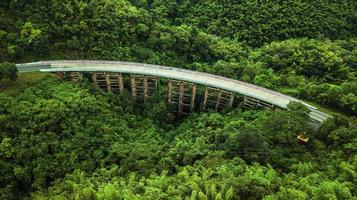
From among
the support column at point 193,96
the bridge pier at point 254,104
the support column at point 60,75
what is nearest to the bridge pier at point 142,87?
the support column at point 193,96

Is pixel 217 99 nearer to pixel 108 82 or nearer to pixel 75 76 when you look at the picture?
pixel 108 82

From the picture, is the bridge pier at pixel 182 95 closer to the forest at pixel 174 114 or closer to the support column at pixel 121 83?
the forest at pixel 174 114

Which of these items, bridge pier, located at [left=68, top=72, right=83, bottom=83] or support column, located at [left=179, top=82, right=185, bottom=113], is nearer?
bridge pier, located at [left=68, top=72, right=83, bottom=83]

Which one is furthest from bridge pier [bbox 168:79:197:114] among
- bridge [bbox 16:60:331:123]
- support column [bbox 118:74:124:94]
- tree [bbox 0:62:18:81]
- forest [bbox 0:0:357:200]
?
tree [bbox 0:62:18:81]

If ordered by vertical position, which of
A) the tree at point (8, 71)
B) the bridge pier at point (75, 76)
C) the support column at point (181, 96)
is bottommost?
the support column at point (181, 96)

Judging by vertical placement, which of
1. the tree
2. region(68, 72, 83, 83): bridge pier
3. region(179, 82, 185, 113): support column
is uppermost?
the tree

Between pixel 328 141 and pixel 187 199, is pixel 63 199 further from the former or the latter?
pixel 328 141

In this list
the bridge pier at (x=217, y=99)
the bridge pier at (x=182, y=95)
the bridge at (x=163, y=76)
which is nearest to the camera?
the bridge at (x=163, y=76)

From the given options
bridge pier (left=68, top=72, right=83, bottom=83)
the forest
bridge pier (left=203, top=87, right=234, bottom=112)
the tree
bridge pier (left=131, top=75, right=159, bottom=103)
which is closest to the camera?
the forest

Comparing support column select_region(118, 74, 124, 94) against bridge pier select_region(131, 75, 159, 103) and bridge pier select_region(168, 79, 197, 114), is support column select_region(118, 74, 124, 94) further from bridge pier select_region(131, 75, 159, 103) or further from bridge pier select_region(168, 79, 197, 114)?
bridge pier select_region(168, 79, 197, 114)

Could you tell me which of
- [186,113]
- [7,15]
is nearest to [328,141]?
[186,113]
